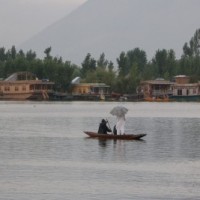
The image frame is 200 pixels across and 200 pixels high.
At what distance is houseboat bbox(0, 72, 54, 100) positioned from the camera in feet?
490

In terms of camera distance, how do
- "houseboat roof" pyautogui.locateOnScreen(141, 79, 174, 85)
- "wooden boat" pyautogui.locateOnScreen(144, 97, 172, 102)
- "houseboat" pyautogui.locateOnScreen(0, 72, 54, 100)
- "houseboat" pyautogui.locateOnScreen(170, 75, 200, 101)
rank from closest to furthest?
"houseboat" pyautogui.locateOnScreen(0, 72, 54, 100) → "wooden boat" pyautogui.locateOnScreen(144, 97, 172, 102) → "houseboat roof" pyautogui.locateOnScreen(141, 79, 174, 85) → "houseboat" pyautogui.locateOnScreen(170, 75, 200, 101)

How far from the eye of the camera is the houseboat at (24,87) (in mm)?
149375

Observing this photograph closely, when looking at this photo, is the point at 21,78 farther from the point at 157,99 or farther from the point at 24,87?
the point at 157,99

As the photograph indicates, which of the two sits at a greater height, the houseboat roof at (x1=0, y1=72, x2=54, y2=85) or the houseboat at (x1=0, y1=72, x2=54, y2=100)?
the houseboat roof at (x1=0, y1=72, x2=54, y2=85)

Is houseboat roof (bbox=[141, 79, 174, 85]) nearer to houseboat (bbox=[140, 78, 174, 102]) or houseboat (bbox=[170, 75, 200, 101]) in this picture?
houseboat (bbox=[140, 78, 174, 102])

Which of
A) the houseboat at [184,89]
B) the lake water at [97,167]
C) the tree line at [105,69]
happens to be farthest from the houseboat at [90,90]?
the lake water at [97,167]

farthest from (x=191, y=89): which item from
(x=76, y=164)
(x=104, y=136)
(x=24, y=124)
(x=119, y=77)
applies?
(x=76, y=164)

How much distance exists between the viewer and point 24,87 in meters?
150

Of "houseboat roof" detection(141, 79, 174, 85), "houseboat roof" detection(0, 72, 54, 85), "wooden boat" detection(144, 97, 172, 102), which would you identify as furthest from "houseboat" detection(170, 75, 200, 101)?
"houseboat roof" detection(0, 72, 54, 85)

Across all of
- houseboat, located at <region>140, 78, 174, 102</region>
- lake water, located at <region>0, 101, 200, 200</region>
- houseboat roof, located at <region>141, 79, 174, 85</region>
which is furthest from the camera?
houseboat, located at <region>140, 78, 174, 102</region>

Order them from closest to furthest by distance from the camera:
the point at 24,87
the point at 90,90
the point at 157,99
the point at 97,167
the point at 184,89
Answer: the point at 97,167, the point at 24,87, the point at 157,99, the point at 90,90, the point at 184,89

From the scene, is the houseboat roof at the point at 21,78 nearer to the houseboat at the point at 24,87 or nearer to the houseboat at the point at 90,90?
the houseboat at the point at 24,87

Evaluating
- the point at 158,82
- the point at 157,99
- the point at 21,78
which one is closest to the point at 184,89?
the point at 158,82

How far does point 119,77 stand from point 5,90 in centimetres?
2031
